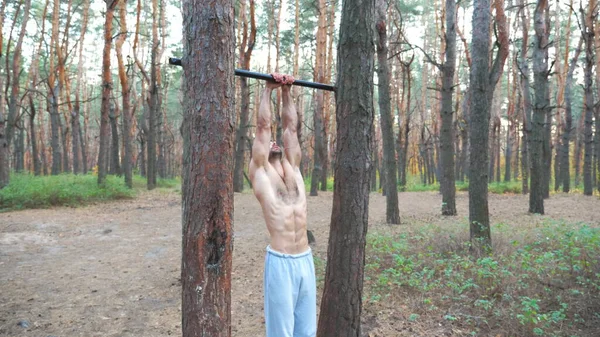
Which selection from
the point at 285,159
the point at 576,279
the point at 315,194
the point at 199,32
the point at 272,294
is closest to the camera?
the point at 199,32

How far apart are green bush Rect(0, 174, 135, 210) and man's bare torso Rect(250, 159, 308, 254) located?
41.7 feet

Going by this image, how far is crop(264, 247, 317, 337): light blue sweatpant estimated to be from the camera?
3.11 m

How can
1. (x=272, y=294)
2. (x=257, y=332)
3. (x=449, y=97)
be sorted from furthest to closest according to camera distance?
(x=449, y=97) → (x=257, y=332) → (x=272, y=294)

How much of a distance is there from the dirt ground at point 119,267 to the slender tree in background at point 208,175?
209 cm

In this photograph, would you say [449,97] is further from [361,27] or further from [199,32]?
[199,32]

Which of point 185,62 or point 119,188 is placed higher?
point 185,62

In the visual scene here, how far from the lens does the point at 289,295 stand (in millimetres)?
3129

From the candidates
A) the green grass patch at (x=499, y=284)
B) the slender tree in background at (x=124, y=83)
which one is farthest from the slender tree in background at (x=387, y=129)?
the slender tree in background at (x=124, y=83)

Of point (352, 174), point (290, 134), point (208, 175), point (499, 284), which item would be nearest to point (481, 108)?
point (499, 284)

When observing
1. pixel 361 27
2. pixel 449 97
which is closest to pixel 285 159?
pixel 361 27

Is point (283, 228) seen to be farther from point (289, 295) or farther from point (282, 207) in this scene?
point (289, 295)

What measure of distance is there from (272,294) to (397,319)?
2.30m

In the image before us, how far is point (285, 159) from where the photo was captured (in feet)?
11.9

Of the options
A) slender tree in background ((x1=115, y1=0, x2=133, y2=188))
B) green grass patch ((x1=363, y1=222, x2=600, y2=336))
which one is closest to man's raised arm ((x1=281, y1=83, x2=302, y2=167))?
green grass patch ((x1=363, y1=222, x2=600, y2=336))
